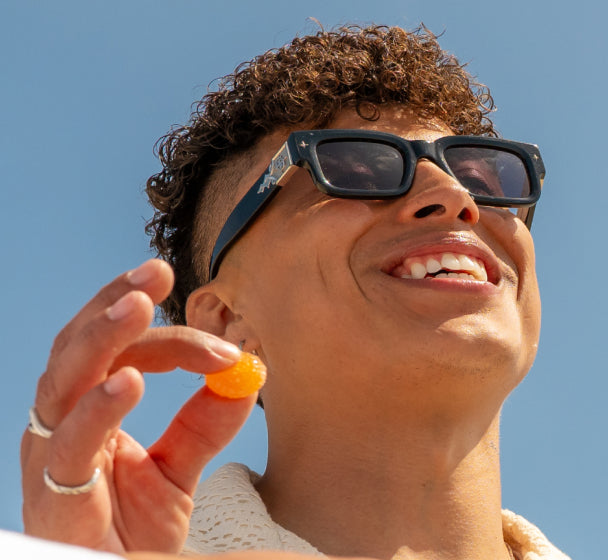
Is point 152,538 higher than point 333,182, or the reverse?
point 333,182

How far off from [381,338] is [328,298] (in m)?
0.27

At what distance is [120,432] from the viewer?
2.16 m

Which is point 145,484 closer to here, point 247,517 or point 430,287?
point 247,517

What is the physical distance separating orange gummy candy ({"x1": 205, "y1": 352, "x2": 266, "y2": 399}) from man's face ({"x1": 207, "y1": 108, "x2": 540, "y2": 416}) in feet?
4.16

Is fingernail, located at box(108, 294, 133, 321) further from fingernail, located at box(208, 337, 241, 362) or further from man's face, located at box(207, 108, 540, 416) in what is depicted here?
man's face, located at box(207, 108, 540, 416)

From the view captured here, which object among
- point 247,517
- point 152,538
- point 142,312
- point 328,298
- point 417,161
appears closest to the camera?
point 142,312

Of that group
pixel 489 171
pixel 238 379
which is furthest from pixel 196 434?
pixel 489 171

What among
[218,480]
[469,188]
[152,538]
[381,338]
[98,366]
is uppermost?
[469,188]

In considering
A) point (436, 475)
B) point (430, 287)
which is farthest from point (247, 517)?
point (430, 287)

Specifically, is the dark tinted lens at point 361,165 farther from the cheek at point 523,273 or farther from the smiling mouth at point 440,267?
the cheek at point 523,273

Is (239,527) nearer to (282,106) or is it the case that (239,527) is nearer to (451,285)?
(451,285)

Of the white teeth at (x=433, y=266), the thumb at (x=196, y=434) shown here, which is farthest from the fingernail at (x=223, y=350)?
the white teeth at (x=433, y=266)

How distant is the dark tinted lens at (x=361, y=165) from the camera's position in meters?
3.51

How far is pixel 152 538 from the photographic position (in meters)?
2.04
